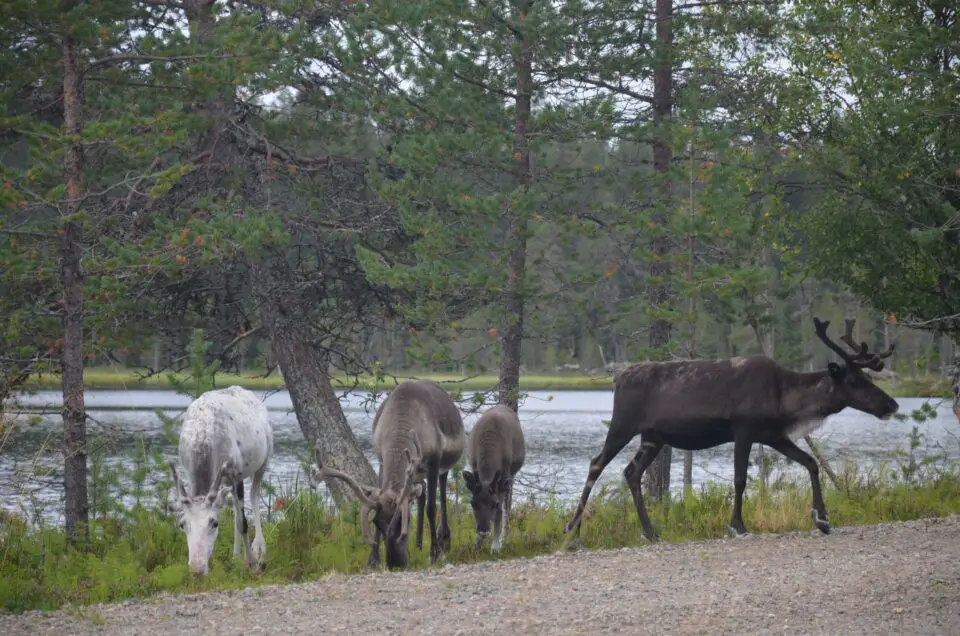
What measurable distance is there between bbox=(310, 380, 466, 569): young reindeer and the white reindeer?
28.8 inches

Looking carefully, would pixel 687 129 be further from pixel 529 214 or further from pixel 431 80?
pixel 431 80

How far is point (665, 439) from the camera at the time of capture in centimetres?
1255

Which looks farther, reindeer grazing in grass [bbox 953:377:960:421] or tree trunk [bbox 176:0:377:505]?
tree trunk [bbox 176:0:377:505]

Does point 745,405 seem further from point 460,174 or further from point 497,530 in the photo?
point 460,174

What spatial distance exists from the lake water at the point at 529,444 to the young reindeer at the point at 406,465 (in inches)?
84.3

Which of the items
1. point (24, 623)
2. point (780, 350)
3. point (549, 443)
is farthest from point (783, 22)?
point (549, 443)

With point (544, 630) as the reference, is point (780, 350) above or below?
above

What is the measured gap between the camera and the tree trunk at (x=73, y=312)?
478 inches

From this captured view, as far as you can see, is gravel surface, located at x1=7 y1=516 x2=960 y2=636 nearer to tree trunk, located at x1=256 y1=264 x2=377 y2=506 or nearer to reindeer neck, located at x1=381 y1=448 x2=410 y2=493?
reindeer neck, located at x1=381 y1=448 x2=410 y2=493

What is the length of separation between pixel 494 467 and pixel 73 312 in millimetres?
4869

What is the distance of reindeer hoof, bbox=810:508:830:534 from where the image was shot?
11.9m

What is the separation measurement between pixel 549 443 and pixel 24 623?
27144 millimetres

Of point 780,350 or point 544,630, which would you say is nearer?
point 544,630

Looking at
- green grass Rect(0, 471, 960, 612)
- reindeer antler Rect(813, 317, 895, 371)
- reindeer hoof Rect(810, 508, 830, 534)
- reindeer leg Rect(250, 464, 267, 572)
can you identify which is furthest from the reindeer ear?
reindeer leg Rect(250, 464, 267, 572)
